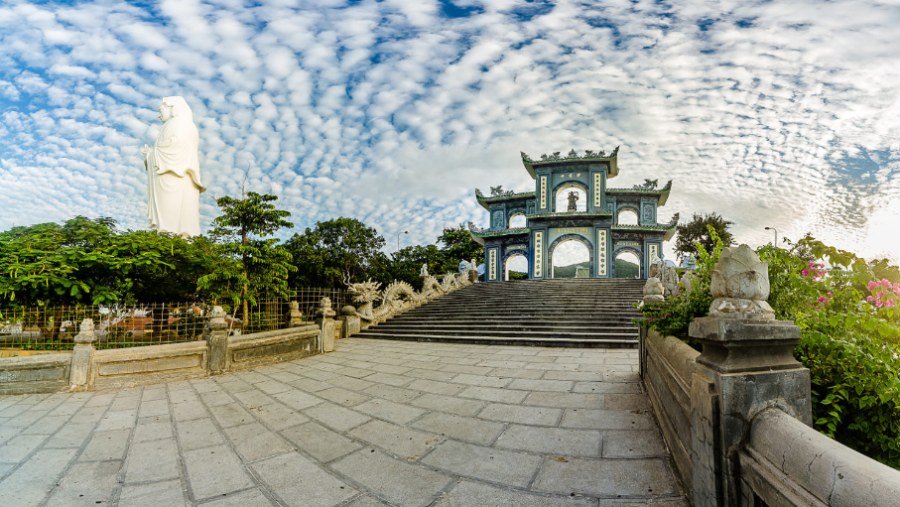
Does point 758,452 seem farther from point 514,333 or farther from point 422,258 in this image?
point 422,258

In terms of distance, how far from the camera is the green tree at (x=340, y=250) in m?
23.5

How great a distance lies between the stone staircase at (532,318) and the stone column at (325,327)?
2849mm

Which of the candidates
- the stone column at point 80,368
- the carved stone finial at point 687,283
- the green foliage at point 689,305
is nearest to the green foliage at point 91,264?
the stone column at point 80,368

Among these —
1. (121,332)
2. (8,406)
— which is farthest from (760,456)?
(121,332)

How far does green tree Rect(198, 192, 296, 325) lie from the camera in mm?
10359

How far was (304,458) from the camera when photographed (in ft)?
9.77

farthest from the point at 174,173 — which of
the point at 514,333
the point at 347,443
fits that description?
the point at 347,443

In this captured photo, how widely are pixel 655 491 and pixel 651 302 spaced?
7.57ft

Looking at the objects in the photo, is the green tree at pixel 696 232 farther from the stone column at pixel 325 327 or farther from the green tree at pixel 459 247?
the stone column at pixel 325 327

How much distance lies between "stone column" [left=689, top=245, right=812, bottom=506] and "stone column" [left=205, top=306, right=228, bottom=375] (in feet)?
22.7

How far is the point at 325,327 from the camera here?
8.55 meters

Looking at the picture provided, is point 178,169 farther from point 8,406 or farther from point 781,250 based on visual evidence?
point 781,250

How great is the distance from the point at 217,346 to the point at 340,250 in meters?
19.1

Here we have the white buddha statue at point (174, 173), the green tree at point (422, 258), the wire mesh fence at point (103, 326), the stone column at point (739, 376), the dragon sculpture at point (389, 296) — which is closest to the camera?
the stone column at point (739, 376)
